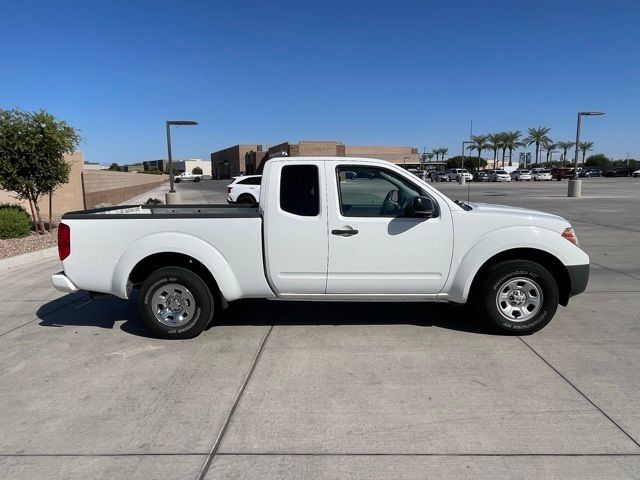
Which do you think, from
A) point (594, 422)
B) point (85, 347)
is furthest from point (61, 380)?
point (594, 422)

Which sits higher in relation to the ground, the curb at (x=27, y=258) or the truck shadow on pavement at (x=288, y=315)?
the curb at (x=27, y=258)

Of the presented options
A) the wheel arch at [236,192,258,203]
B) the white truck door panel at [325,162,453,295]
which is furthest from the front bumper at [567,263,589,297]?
the wheel arch at [236,192,258,203]

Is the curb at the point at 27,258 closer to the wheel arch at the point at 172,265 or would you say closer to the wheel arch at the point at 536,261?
the wheel arch at the point at 172,265

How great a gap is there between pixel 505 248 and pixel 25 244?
407 inches

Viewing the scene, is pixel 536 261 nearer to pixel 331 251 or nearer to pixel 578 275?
pixel 578 275

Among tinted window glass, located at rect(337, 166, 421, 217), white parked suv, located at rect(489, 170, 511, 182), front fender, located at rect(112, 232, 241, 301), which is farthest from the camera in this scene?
white parked suv, located at rect(489, 170, 511, 182)

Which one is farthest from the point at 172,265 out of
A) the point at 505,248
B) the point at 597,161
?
the point at 597,161

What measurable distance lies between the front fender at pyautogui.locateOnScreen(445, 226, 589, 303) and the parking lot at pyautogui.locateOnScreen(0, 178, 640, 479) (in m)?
0.44

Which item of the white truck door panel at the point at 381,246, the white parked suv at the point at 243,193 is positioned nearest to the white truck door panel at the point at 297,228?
the white truck door panel at the point at 381,246

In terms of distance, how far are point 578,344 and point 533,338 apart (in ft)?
1.33

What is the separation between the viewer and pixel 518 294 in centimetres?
500

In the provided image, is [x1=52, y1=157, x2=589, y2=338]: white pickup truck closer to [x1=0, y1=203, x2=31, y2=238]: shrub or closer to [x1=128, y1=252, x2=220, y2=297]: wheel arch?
[x1=128, y1=252, x2=220, y2=297]: wheel arch

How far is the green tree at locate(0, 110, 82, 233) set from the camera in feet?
36.6

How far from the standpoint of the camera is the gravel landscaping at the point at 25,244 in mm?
10070
